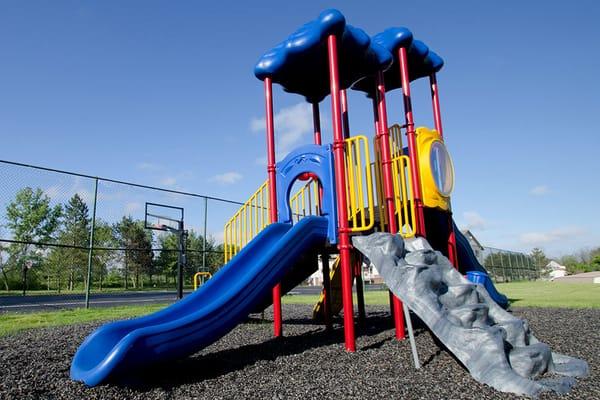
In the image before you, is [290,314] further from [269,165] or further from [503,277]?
[503,277]

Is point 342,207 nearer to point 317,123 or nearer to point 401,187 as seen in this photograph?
point 401,187

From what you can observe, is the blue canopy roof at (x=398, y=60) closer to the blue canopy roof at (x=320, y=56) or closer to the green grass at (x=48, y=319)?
the blue canopy roof at (x=320, y=56)

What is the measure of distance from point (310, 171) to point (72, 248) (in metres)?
11.5

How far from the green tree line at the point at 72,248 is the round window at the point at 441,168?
8226 mm

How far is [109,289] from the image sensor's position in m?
33.2

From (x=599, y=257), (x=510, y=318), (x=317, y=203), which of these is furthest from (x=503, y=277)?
(x=510, y=318)

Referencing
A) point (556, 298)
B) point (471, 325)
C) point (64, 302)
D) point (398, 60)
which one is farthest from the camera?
point (64, 302)

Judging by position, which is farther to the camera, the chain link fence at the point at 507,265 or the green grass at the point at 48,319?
the chain link fence at the point at 507,265

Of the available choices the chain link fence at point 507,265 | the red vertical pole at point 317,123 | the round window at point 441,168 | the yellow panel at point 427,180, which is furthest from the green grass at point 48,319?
the chain link fence at point 507,265

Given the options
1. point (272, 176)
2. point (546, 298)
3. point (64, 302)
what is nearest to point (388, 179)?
point (272, 176)

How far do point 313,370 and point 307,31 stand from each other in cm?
439

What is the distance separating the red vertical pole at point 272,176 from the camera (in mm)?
6367

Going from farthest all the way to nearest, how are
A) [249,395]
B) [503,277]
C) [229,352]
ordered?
[503,277] < [229,352] < [249,395]

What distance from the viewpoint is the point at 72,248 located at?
14398mm
